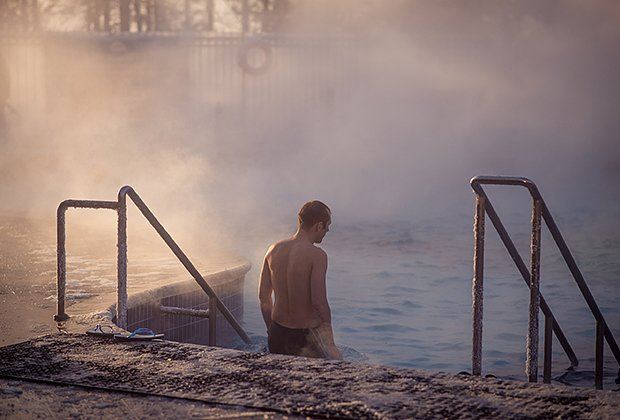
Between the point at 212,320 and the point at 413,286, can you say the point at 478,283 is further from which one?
the point at 413,286

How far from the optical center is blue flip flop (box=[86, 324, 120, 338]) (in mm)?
4984

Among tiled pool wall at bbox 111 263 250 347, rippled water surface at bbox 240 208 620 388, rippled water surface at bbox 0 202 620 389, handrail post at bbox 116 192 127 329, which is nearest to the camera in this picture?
handrail post at bbox 116 192 127 329

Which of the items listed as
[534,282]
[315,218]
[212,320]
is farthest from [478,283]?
[212,320]

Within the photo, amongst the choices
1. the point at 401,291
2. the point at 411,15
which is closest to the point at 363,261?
the point at 401,291

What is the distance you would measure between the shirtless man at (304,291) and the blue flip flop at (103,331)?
890 mm

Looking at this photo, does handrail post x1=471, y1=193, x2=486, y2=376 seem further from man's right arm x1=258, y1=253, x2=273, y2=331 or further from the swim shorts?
man's right arm x1=258, y1=253, x2=273, y2=331

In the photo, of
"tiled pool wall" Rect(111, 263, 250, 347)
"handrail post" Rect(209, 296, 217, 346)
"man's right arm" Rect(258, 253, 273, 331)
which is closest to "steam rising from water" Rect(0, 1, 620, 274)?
"tiled pool wall" Rect(111, 263, 250, 347)

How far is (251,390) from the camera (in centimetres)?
391

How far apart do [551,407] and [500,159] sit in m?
17.2

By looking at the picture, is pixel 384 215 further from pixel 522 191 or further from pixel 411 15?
pixel 411 15

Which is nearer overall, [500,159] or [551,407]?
[551,407]

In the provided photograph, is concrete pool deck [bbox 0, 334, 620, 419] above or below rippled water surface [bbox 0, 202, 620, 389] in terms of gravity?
above

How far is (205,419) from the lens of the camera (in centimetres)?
355

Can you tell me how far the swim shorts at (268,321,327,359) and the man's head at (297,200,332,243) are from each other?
52 centimetres
